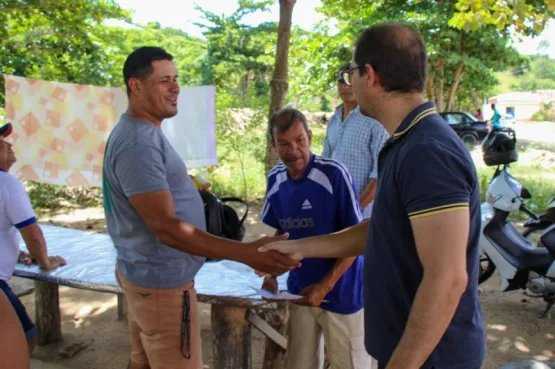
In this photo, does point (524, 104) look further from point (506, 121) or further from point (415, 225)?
point (415, 225)

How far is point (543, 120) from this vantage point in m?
43.7

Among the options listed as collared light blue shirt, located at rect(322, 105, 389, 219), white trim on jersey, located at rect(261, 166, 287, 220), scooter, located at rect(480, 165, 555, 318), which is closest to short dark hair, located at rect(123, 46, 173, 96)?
white trim on jersey, located at rect(261, 166, 287, 220)

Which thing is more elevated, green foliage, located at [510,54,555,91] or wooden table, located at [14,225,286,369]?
green foliage, located at [510,54,555,91]

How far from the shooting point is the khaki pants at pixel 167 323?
215cm

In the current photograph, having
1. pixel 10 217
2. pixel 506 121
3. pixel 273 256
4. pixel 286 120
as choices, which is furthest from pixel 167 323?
pixel 506 121

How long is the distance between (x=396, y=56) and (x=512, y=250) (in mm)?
3741

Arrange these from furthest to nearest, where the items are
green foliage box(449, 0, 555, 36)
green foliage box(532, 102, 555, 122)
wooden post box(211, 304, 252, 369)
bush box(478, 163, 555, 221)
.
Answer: green foliage box(532, 102, 555, 122), bush box(478, 163, 555, 221), green foliage box(449, 0, 555, 36), wooden post box(211, 304, 252, 369)

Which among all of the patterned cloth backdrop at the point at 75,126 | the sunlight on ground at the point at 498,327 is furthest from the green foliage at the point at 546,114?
the sunlight on ground at the point at 498,327

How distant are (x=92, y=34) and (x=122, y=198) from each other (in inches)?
367

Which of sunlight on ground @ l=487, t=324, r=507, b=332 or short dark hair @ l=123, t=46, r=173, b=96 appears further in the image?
sunlight on ground @ l=487, t=324, r=507, b=332

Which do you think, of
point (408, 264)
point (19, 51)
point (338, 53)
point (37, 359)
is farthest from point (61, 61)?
point (408, 264)

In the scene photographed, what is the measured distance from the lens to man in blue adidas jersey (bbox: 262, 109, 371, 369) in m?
2.37

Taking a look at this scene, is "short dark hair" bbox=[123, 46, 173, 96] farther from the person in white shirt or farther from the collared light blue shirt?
the collared light blue shirt

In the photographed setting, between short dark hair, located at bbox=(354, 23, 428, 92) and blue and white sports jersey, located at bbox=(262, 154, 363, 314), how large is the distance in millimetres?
1063
